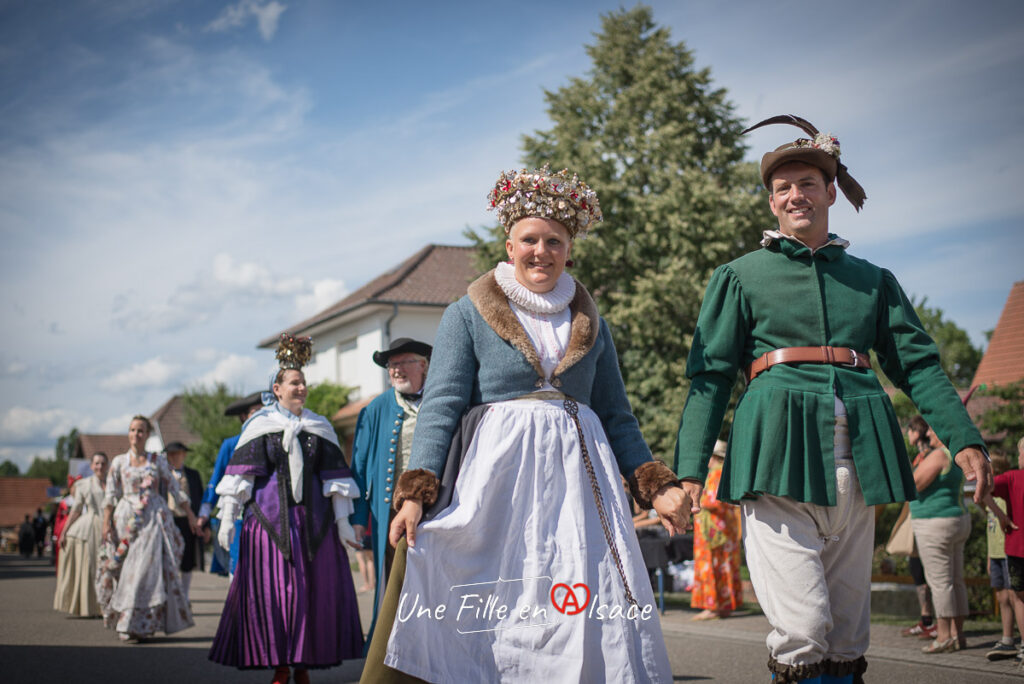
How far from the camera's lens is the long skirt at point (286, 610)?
6.58 meters

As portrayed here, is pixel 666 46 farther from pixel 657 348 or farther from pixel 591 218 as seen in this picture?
pixel 591 218

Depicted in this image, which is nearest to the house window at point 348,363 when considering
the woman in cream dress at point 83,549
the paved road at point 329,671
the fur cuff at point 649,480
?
the woman in cream dress at point 83,549

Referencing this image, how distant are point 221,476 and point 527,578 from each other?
639 cm

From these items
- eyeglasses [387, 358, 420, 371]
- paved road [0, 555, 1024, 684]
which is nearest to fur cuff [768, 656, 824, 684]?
paved road [0, 555, 1024, 684]

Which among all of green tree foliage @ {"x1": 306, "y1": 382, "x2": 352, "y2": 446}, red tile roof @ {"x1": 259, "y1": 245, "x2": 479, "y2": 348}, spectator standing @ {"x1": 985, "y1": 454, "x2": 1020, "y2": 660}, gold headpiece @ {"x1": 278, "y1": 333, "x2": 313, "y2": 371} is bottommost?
spectator standing @ {"x1": 985, "y1": 454, "x2": 1020, "y2": 660}

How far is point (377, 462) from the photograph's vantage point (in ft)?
23.9

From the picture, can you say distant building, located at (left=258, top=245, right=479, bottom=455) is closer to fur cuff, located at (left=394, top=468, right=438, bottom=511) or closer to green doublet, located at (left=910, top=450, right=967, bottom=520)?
green doublet, located at (left=910, top=450, right=967, bottom=520)

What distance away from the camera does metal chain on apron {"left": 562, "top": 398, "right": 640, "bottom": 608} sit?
3781 millimetres

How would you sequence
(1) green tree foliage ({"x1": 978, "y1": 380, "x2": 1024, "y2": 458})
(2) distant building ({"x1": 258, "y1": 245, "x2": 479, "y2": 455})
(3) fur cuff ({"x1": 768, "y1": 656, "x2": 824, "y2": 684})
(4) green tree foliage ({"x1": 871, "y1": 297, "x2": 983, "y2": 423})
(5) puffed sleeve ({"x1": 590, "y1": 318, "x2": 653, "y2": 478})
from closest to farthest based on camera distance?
(3) fur cuff ({"x1": 768, "y1": 656, "x2": 824, "y2": 684}), (5) puffed sleeve ({"x1": 590, "y1": 318, "x2": 653, "y2": 478}), (1) green tree foliage ({"x1": 978, "y1": 380, "x2": 1024, "y2": 458}), (2) distant building ({"x1": 258, "y1": 245, "x2": 479, "y2": 455}), (4) green tree foliage ({"x1": 871, "y1": 297, "x2": 983, "y2": 423})

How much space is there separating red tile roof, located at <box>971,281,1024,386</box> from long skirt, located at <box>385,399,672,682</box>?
2216cm

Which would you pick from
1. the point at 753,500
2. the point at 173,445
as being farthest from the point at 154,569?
the point at 753,500

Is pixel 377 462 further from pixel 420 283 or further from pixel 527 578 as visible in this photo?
pixel 420 283

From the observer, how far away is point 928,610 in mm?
9594

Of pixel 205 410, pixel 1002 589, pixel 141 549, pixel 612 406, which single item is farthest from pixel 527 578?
pixel 205 410
